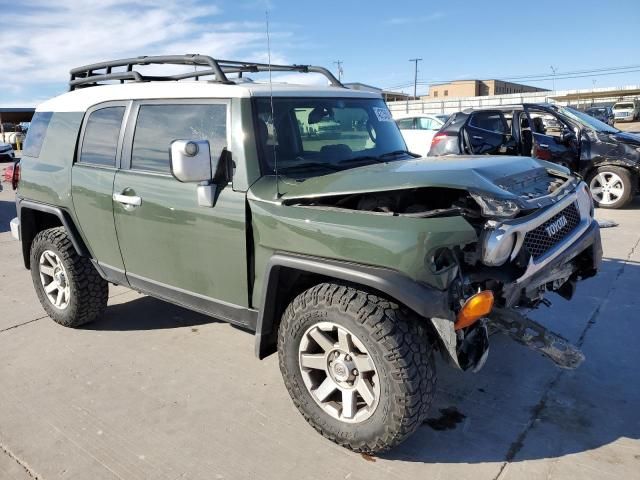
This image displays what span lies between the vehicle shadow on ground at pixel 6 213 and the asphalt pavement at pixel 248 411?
5510 mm

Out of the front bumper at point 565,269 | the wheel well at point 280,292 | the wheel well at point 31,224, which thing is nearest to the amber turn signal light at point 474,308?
the front bumper at point 565,269

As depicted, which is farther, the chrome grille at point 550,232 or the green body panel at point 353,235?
the chrome grille at point 550,232

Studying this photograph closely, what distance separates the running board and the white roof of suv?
6.04 feet

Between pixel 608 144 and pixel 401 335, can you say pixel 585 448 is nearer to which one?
pixel 401 335

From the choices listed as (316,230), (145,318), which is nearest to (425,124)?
(145,318)

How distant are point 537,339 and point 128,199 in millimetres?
2685

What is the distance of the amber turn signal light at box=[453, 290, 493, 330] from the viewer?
2328 millimetres

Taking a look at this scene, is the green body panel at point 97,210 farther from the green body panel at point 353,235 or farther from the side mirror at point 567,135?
the side mirror at point 567,135

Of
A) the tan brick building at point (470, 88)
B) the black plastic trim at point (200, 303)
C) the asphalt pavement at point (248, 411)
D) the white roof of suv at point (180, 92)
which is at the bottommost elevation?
the asphalt pavement at point (248, 411)

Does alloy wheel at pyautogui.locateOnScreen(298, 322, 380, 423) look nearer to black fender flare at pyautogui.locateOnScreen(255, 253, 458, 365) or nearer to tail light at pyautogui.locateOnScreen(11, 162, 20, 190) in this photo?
black fender flare at pyautogui.locateOnScreen(255, 253, 458, 365)

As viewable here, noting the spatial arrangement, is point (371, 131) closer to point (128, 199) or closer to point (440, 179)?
point (440, 179)

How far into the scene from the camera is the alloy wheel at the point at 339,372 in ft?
8.47

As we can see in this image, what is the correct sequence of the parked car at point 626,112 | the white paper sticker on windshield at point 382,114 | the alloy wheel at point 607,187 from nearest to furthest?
the white paper sticker on windshield at point 382,114, the alloy wheel at point 607,187, the parked car at point 626,112

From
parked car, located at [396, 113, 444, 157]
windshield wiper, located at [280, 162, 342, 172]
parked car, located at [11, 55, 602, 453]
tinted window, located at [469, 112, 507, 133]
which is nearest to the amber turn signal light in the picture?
parked car, located at [11, 55, 602, 453]
